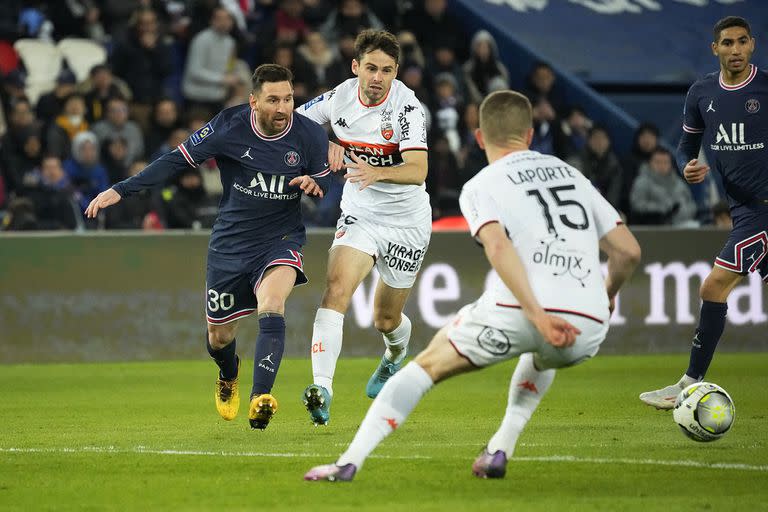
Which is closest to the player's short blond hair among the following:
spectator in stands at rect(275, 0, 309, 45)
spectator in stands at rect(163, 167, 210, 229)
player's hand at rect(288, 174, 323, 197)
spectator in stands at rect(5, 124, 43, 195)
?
player's hand at rect(288, 174, 323, 197)

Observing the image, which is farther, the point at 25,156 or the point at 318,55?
the point at 318,55

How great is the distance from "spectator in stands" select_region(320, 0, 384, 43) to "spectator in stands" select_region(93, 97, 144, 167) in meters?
3.48

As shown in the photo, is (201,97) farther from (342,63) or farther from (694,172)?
(694,172)

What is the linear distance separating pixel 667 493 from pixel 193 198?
10.4 m

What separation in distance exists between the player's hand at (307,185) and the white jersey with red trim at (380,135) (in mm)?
853

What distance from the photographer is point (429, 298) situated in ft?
47.6

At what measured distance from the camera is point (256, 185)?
9.07 meters

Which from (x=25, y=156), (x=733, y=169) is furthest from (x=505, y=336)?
(x=25, y=156)

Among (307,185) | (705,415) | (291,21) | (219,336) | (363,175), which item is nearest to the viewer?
(705,415)

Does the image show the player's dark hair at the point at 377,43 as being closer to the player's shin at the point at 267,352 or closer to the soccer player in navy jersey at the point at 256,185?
the soccer player in navy jersey at the point at 256,185

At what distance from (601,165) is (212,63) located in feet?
17.2

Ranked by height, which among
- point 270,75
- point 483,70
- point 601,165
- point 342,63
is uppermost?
point 270,75

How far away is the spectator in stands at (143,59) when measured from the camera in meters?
17.7

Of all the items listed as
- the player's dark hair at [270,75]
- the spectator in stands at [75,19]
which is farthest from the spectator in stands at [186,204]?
the player's dark hair at [270,75]
